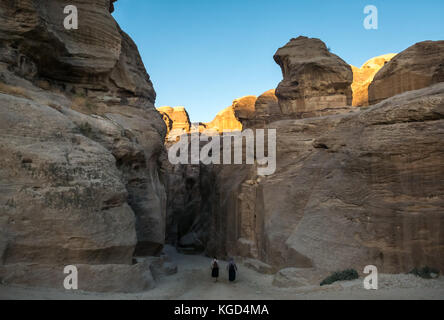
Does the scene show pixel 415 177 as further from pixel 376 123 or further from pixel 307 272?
pixel 307 272

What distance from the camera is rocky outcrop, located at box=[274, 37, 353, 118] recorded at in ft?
93.8

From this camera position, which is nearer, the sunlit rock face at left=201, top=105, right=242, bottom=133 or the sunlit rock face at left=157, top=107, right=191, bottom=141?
the sunlit rock face at left=201, top=105, right=242, bottom=133

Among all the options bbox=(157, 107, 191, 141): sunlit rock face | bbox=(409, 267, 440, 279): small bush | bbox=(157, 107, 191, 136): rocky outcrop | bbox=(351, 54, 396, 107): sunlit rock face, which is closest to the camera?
bbox=(409, 267, 440, 279): small bush

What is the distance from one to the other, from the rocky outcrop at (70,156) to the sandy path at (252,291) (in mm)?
750

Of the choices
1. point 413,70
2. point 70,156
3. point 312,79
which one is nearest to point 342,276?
point 70,156

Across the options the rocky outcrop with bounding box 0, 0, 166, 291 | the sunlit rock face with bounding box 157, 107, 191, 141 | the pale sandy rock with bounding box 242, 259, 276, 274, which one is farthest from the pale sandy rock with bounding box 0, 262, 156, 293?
the sunlit rock face with bounding box 157, 107, 191, 141

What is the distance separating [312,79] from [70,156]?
2226 cm

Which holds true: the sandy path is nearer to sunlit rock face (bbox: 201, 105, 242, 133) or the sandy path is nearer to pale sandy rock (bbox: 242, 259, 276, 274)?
pale sandy rock (bbox: 242, 259, 276, 274)

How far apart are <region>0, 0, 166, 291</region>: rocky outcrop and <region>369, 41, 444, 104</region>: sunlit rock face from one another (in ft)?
42.0

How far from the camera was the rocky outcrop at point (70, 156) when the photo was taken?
953 centimetres

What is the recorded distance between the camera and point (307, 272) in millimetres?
11883

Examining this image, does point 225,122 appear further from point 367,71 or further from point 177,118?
A: point 367,71

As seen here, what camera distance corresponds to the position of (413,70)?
19719mm

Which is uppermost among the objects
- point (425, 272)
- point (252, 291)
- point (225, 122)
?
point (225, 122)
